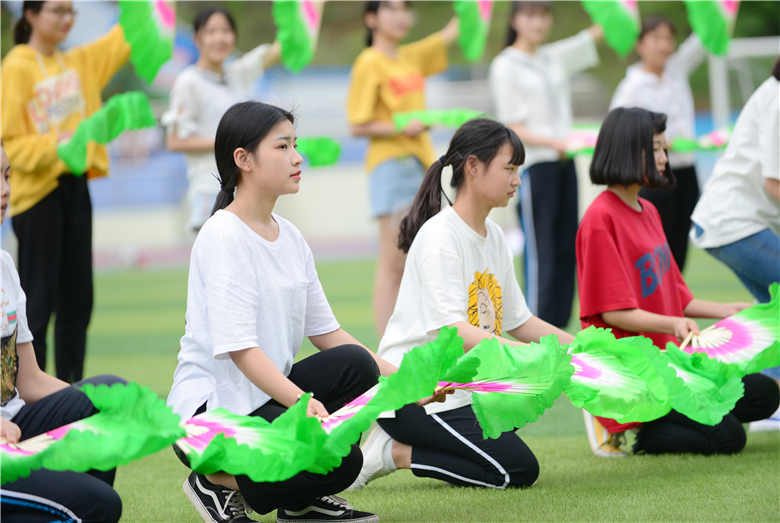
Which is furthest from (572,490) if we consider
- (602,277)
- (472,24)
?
(472,24)

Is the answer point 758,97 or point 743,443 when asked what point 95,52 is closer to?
point 758,97

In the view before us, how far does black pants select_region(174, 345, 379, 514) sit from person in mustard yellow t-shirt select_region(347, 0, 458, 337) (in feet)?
9.26

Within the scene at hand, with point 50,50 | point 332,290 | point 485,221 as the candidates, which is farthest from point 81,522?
point 332,290

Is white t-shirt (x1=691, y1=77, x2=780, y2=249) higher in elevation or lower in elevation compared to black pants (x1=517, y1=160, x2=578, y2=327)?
higher

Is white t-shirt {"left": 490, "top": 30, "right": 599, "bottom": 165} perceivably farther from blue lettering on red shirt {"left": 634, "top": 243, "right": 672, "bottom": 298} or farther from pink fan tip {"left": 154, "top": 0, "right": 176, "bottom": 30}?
blue lettering on red shirt {"left": 634, "top": 243, "right": 672, "bottom": 298}

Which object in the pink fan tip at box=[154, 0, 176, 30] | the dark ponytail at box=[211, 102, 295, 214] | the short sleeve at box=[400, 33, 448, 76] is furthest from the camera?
the short sleeve at box=[400, 33, 448, 76]

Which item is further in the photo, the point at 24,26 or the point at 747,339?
the point at 24,26

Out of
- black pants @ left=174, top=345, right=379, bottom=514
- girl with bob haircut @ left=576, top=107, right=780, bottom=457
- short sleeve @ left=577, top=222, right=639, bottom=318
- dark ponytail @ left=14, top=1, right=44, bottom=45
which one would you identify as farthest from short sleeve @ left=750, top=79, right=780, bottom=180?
dark ponytail @ left=14, top=1, right=44, bottom=45

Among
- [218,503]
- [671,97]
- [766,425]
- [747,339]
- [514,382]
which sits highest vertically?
[671,97]

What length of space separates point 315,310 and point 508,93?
3.76 metres

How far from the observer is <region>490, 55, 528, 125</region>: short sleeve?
7.03 meters

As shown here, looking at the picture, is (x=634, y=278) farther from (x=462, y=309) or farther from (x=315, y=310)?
(x=315, y=310)

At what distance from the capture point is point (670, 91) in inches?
283

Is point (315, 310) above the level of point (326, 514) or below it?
above
